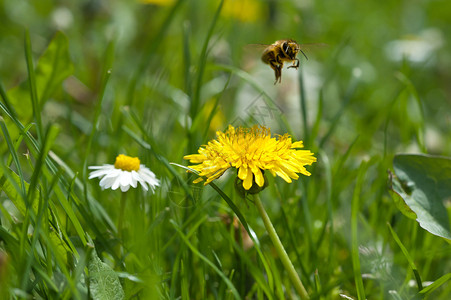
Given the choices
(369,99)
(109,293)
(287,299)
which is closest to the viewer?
(109,293)

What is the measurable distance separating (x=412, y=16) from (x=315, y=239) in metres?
3.04

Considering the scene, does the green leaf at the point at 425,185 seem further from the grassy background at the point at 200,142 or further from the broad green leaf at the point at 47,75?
the broad green leaf at the point at 47,75

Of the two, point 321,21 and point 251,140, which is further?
point 321,21

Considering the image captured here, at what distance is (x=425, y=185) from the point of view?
139 cm

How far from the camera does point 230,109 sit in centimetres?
229

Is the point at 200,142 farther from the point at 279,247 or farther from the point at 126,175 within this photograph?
the point at 279,247

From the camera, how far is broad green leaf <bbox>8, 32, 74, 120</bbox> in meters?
1.74

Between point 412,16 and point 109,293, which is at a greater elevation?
point 412,16

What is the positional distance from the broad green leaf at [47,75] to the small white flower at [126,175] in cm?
60

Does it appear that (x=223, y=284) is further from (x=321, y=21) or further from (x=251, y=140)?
(x=321, y=21)

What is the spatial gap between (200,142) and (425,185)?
828 mm

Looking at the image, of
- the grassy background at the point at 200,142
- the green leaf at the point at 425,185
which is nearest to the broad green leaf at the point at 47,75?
the grassy background at the point at 200,142

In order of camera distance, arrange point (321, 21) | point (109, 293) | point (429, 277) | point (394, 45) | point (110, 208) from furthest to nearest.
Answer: point (321, 21)
point (394, 45)
point (110, 208)
point (429, 277)
point (109, 293)

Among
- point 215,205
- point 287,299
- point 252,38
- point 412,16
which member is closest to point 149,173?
point 215,205
